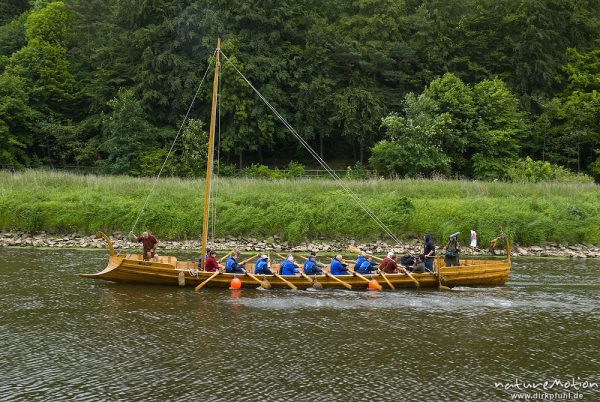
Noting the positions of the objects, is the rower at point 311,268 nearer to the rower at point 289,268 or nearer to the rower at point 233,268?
the rower at point 289,268

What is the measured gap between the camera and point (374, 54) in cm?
6750

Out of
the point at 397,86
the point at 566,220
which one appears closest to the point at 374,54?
the point at 397,86

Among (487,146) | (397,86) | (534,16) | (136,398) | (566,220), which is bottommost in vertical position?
(136,398)

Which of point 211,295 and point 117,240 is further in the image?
point 117,240

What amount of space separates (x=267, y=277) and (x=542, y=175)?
114ft

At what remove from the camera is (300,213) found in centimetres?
4184

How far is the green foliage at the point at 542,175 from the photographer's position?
52.3 m

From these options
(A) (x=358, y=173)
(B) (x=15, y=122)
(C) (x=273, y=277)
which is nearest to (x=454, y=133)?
(A) (x=358, y=173)

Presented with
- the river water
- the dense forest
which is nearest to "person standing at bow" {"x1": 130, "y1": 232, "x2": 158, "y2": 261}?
the river water

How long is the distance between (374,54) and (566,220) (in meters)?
32.5

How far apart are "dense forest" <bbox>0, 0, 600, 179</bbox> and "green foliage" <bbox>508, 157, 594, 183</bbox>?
337 cm

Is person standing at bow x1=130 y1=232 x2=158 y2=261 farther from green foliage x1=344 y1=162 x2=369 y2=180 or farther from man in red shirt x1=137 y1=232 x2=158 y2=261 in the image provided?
green foliage x1=344 y1=162 x2=369 y2=180

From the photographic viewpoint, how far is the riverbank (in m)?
39.2

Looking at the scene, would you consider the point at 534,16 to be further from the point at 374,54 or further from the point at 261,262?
the point at 261,262
